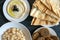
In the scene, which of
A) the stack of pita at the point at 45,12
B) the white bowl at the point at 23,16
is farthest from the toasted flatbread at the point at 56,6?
the white bowl at the point at 23,16

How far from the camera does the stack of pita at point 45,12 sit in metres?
1.54

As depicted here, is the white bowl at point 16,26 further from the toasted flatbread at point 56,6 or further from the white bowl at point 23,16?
the toasted flatbread at point 56,6

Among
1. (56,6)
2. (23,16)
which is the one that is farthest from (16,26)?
(56,6)

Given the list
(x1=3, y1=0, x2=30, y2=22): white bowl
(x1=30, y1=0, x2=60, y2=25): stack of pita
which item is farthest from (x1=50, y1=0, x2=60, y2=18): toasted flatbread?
(x1=3, y1=0, x2=30, y2=22): white bowl

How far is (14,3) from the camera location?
158 cm

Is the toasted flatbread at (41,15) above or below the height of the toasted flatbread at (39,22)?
above

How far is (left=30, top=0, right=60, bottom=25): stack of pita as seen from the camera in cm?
154

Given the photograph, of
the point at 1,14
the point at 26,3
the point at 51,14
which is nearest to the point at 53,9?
the point at 51,14

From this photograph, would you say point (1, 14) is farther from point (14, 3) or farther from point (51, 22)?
point (51, 22)

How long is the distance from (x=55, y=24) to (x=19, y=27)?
0.57 feet

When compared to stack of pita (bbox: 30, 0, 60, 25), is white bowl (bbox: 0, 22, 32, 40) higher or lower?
lower

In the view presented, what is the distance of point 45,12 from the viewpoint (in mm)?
1542

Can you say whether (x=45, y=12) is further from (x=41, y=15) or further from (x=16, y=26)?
(x=16, y=26)

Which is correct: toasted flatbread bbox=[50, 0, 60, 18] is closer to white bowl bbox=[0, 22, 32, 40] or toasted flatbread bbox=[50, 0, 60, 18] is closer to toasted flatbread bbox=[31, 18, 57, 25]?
toasted flatbread bbox=[31, 18, 57, 25]
